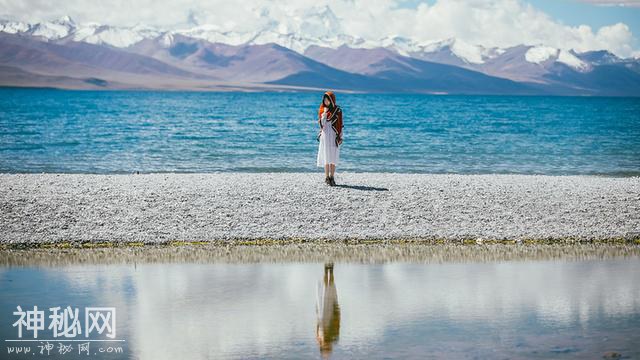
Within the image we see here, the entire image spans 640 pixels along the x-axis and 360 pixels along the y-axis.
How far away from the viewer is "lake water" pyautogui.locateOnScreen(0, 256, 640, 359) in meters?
9.09

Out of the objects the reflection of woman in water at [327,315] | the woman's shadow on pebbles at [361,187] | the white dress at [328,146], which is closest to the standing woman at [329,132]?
the white dress at [328,146]

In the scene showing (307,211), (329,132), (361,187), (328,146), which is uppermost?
(329,132)

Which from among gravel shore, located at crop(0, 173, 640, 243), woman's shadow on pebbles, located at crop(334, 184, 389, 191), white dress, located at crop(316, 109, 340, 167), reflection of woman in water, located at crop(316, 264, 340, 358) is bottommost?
reflection of woman in water, located at crop(316, 264, 340, 358)

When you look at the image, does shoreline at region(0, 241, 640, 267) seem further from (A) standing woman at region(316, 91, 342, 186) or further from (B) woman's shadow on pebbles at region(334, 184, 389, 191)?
(A) standing woman at region(316, 91, 342, 186)

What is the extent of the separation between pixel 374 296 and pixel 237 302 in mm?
1839

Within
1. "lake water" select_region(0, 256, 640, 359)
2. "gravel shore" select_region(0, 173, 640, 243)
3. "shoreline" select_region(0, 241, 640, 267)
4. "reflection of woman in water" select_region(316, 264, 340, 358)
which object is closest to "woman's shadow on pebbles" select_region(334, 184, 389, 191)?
"gravel shore" select_region(0, 173, 640, 243)

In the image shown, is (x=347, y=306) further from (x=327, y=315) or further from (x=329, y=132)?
(x=329, y=132)

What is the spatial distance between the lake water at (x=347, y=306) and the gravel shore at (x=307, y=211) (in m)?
2.29

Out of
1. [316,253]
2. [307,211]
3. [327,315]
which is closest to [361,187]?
[307,211]

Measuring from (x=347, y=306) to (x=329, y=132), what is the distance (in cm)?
991

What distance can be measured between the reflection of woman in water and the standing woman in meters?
7.61

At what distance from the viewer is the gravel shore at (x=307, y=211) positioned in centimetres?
1612

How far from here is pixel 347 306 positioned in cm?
1084

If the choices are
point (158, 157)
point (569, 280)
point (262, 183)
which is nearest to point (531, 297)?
point (569, 280)
